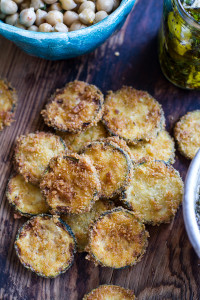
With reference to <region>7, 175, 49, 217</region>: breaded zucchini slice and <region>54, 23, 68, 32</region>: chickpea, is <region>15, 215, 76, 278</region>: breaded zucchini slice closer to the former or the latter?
<region>7, 175, 49, 217</region>: breaded zucchini slice

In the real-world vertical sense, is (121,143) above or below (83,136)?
above

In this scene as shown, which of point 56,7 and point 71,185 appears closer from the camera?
point 71,185

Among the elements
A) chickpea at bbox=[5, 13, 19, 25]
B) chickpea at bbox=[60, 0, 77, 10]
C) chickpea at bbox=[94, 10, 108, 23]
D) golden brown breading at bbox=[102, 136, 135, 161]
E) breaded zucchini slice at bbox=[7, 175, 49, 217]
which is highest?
chickpea at bbox=[94, 10, 108, 23]

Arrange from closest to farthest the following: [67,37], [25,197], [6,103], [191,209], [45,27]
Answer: [191,209]
[67,37]
[45,27]
[25,197]
[6,103]

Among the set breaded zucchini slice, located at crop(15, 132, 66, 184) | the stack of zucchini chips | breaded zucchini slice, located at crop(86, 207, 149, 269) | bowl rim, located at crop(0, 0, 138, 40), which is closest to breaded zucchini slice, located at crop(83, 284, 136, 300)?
the stack of zucchini chips

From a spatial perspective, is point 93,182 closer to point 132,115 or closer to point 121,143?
point 121,143

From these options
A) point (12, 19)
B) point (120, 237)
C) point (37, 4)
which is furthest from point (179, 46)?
point (120, 237)
